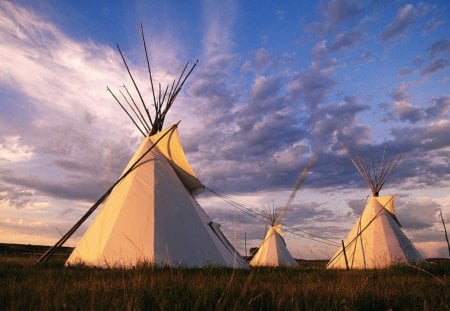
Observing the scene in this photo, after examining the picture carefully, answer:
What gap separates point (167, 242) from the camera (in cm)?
870

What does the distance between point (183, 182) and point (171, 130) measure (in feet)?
4.56

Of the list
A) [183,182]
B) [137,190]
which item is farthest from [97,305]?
[183,182]

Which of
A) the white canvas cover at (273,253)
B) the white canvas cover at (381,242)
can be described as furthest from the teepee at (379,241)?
the white canvas cover at (273,253)

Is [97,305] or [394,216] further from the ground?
[394,216]

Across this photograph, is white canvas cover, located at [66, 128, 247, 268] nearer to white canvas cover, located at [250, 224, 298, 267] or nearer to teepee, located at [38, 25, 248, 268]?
teepee, located at [38, 25, 248, 268]

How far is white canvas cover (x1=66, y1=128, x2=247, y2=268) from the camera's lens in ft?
28.1

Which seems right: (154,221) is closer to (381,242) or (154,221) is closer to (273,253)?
(381,242)

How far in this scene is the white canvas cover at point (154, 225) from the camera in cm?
855

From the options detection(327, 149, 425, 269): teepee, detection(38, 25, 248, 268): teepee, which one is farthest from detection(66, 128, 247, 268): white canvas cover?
detection(327, 149, 425, 269): teepee

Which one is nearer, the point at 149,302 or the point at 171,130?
the point at 149,302

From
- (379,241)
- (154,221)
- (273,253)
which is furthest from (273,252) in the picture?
A: (154,221)

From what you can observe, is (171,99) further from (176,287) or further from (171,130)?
(176,287)

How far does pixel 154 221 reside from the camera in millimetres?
8883

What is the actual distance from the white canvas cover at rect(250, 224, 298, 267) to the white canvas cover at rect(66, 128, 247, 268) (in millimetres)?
13755
